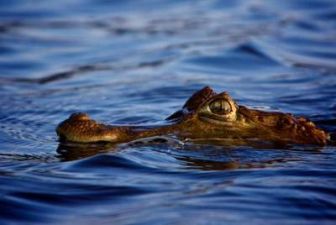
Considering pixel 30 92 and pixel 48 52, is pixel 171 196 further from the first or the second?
pixel 48 52

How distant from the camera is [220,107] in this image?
301 inches

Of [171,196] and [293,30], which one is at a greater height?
[293,30]

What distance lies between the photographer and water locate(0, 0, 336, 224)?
6.10 metres

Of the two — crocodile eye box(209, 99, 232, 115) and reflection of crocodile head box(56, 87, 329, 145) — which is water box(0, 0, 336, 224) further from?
crocodile eye box(209, 99, 232, 115)

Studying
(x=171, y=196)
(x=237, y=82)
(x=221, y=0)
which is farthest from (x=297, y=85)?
(x=221, y=0)

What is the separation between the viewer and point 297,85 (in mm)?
11859

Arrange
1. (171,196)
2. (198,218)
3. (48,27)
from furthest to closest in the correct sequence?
(48,27), (171,196), (198,218)

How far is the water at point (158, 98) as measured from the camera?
6098 millimetres

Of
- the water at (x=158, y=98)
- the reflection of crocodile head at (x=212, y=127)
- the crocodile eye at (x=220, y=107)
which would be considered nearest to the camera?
the water at (x=158, y=98)

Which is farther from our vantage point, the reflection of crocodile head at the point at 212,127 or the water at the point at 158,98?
the reflection of crocodile head at the point at 212,127

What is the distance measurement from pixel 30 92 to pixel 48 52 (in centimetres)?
344

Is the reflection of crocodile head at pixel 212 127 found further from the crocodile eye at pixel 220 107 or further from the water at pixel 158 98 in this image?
the water at pixel 158 98

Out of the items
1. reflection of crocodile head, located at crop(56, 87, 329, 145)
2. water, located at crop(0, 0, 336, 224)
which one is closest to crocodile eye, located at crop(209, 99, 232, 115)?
reflection of crocodile head, located at crop(56, 87, 329, 145)

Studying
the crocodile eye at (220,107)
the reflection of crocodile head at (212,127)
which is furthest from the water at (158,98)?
the crocodile eye at (220,107)
